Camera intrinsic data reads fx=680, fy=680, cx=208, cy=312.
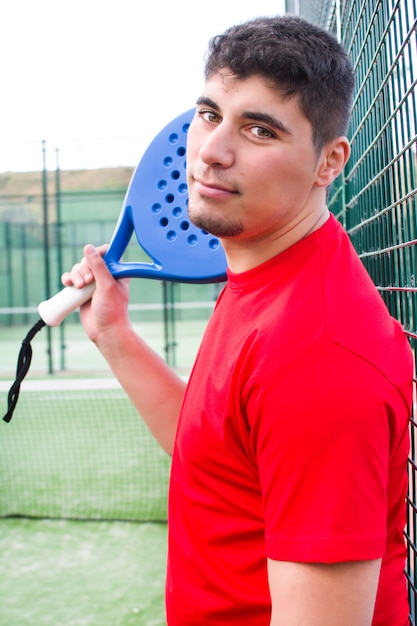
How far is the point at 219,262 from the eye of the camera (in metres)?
1.48

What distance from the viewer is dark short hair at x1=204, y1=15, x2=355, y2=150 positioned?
0.95m

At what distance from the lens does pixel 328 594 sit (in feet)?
2.60

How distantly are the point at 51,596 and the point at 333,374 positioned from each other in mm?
2420

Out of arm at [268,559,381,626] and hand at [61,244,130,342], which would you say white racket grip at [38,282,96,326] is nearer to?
hand at [61,244,130,342]

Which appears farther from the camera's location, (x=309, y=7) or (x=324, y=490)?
(x=309, y=7)

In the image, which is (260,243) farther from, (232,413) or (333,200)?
(333,200)

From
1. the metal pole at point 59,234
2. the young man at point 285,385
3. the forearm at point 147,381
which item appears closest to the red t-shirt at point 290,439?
the young man at point 285,385

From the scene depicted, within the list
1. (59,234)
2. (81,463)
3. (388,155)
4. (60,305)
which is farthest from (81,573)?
(59,234)

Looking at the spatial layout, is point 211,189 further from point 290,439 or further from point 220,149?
point 290,439

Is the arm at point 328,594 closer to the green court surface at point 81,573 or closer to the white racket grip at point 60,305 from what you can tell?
the white racket grip at point 60,305

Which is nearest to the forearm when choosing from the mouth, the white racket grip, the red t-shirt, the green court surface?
the white racket grip

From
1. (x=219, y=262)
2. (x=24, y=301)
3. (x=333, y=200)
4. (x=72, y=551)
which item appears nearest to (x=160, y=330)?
(x=24, y=301)

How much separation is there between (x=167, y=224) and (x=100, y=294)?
22cm

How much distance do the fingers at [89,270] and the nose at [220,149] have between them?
0.61 m
